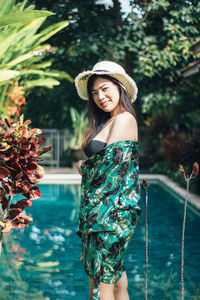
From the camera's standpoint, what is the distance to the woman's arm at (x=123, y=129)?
6.70 feet

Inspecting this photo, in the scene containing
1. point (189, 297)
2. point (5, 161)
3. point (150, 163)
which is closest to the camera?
point (5, 161)

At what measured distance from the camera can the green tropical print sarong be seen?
1970 millimetres

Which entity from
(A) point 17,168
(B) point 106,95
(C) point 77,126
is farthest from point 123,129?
(C) point 77,126

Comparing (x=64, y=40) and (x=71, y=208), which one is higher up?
(x=64, y=40)

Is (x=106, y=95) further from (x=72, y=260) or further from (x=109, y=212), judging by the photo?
(x=72, y=260)

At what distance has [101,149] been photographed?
203 cm

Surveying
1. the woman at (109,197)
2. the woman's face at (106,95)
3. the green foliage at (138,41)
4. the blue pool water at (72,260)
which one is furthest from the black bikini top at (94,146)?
the green foliage at (138,41)

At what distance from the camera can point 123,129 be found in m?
2.06

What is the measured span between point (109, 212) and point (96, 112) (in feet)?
1.89

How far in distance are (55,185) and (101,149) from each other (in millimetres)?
10121

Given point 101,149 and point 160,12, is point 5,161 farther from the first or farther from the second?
point 160,12

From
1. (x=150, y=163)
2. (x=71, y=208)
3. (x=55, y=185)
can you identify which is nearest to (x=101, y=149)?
(x=71, y=208)

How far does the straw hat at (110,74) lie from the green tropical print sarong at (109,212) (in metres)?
0.34

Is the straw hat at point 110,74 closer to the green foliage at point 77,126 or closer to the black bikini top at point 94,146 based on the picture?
the black bikini top at point 94,146
